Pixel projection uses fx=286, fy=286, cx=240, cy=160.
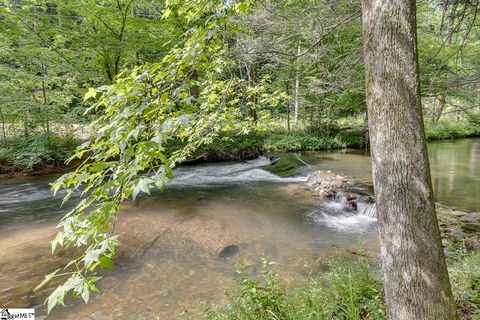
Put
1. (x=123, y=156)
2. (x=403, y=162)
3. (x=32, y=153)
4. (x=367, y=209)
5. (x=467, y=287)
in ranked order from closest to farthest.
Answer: (x=123, y=156) < (x=403, y=162) < (x=467, y=287) < (x=367, y=209) < (x=32, y=153)

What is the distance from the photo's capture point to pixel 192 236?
5672 mm

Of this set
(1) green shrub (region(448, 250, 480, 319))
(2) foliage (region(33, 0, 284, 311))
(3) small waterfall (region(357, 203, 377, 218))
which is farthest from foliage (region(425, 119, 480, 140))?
(2) foliage (region(33, 0, 284, 311))

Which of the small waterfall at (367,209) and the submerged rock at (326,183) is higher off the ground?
the submerged rock at (326,183)

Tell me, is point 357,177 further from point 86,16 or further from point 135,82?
point 86,16

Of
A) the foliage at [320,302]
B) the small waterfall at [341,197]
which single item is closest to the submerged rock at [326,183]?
the small waterfall at [341,197]

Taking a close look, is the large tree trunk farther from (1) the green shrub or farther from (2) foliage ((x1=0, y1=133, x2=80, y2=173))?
(2) foliage ((x1=0, y1=133, x2=80, y2=173))

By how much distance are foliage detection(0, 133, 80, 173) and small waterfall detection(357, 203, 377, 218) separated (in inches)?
379

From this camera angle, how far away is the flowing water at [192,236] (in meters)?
3.87

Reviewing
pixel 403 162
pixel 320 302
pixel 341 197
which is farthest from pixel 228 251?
pixel 403 162

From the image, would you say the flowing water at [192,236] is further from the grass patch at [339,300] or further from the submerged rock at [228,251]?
the grass patch at [339,300]

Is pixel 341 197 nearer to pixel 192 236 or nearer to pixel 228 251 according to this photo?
pixel 228 251

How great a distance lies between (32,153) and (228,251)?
9132mm

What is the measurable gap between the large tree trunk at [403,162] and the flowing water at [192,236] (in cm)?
259

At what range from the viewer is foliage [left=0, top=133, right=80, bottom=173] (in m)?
10.3
